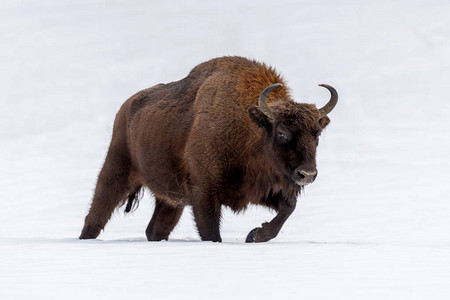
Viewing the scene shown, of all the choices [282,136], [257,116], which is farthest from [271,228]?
[257,116]

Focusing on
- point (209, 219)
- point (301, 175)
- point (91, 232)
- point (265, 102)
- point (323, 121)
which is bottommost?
point (91, 232)

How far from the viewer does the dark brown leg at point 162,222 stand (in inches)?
475

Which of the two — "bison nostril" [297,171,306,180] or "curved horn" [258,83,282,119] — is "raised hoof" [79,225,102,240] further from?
"bison nostril" [297,171,306,180]

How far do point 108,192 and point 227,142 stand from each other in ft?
9.00

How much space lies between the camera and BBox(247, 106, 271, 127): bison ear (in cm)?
940

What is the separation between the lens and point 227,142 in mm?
9711

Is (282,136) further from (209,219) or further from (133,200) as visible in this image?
(133,200)

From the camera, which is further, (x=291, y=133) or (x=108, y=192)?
(x=108, y=192)

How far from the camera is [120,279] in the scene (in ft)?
20.6

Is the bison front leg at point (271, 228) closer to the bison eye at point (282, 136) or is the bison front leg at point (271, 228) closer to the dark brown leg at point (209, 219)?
the dark brown leg at point (209, 219)

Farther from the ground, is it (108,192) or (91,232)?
(108,192)

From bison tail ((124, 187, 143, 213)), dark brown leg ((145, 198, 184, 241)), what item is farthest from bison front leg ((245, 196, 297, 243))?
bison tail ((124, 187, 143, 213))

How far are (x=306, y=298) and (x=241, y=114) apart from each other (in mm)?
4376

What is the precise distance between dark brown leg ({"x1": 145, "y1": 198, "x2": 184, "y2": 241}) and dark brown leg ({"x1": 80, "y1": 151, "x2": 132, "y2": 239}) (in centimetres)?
60
